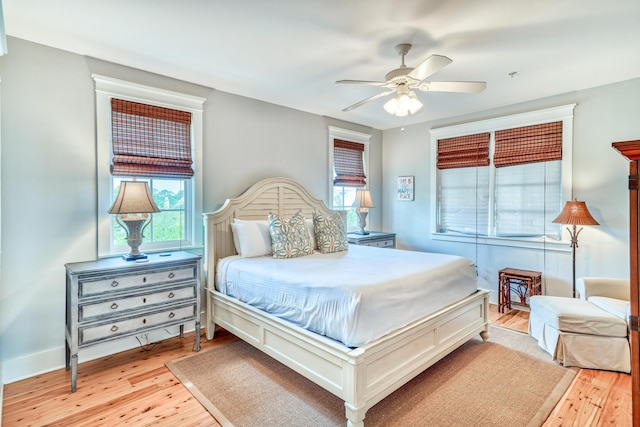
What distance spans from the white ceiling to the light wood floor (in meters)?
2.64

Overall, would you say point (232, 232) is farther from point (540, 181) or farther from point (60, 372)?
point (540, 181)

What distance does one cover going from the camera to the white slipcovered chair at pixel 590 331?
8.50 feet

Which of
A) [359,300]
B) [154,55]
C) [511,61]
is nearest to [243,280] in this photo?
[359,300]

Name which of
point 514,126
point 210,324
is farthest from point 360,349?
point 514,126

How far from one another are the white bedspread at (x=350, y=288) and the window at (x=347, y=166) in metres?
1.91

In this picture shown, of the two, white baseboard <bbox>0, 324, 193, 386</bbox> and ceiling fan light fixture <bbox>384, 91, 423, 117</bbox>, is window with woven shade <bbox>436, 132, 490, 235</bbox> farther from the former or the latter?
white baseboard <bbox>0, 324, 193, 386</bbox>

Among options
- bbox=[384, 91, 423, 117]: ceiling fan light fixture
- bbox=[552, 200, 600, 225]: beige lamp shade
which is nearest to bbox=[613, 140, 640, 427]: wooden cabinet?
bbox=[384, 91, 423, 117]: ceiling fan light fixture

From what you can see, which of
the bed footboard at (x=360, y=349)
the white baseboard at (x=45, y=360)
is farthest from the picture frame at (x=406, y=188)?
the white baseboard at (x=45, y=360)

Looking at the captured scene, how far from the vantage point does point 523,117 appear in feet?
13.4

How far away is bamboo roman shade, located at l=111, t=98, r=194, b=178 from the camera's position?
2971 millimetres

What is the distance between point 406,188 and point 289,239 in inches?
111

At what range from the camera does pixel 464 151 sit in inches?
183

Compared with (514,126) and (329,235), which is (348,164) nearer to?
(329,235)

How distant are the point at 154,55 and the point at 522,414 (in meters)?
3.92
